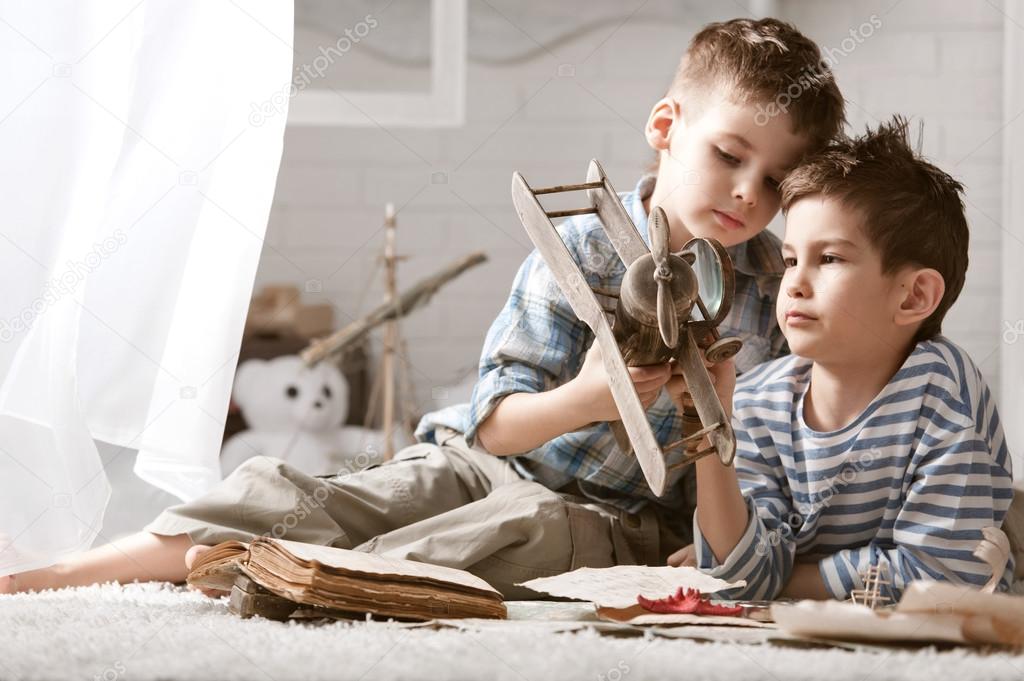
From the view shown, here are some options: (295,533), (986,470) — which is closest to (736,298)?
(986,470)

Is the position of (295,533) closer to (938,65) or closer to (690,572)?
(690,572)

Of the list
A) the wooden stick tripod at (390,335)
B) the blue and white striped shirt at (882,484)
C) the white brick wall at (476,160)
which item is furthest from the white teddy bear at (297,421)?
the blue and white striped shirt at (882,484)

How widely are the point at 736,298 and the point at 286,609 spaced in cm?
61

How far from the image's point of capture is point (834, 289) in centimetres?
92

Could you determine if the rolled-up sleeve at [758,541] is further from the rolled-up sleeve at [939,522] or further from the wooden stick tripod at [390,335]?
the wooden stick tripod at [390,335]

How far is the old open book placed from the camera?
0.74 meters

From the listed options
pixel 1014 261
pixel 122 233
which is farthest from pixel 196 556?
pixel 1014 261

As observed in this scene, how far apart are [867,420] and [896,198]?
203 mm

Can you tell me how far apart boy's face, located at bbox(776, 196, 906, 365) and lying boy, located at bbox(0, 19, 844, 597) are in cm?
8

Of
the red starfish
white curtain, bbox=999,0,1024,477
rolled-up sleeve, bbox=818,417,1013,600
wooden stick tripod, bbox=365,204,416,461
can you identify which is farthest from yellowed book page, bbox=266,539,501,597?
wooden stick tripod, bbox=365,204,416,461

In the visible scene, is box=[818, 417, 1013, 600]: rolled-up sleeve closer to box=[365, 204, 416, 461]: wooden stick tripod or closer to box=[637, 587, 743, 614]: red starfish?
box=[637, 587, 743, 614]: red starfish

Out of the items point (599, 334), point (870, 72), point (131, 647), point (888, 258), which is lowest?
point (131, 647)

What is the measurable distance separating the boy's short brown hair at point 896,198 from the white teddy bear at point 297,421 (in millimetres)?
1418

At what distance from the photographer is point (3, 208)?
0.91 metres
